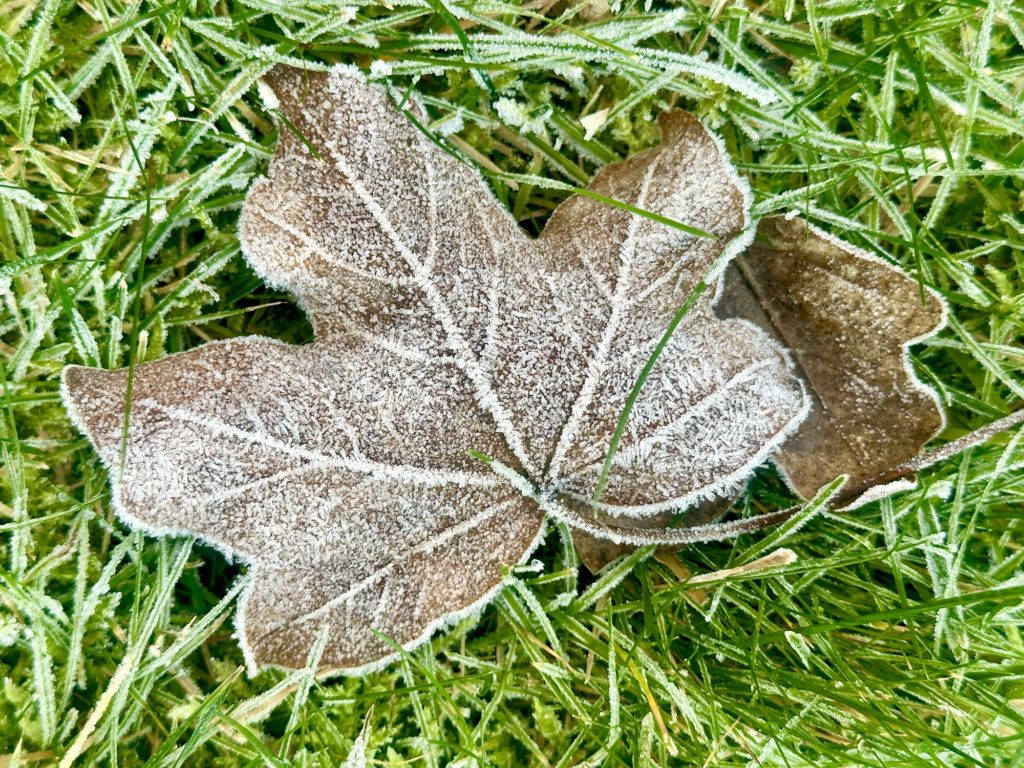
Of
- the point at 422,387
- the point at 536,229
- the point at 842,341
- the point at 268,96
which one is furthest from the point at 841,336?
the point at 268,96

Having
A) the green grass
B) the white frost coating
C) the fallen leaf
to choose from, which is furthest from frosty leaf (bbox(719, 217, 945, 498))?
the white frost coating

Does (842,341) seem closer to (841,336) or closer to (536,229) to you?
(841,336)

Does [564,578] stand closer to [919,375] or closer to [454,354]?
[454,354]

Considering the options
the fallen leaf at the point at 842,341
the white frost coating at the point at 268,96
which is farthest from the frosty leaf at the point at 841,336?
the white frost coating at the point at 268,96

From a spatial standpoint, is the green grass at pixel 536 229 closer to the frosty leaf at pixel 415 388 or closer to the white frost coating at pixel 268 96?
the white frost coating at pixel 268 96

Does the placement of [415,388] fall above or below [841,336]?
above

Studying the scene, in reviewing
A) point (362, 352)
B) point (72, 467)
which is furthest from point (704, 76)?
point (72, 467)
